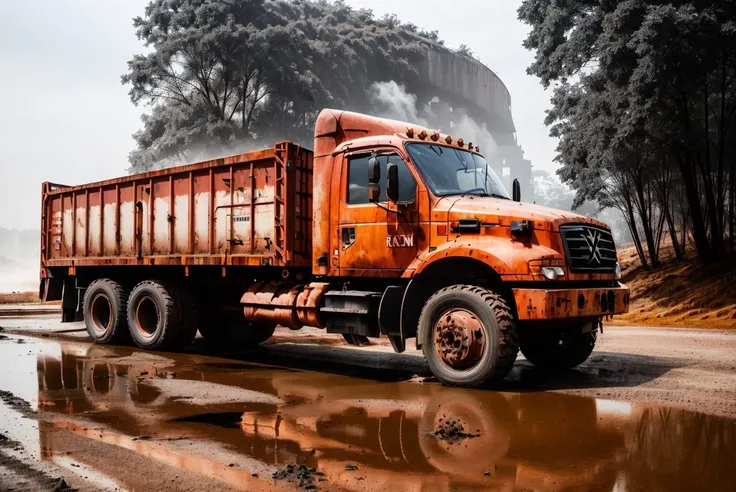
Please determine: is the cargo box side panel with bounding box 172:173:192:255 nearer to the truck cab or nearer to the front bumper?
the truck cab

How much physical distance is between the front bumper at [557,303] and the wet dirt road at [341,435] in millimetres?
864

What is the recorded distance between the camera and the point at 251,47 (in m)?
35.0

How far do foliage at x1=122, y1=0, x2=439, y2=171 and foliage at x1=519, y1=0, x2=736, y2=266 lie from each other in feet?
54.6

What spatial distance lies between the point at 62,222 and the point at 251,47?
23.3m

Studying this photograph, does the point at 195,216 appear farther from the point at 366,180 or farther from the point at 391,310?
the point at 391,310

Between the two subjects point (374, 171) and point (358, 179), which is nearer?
point (374, 171)

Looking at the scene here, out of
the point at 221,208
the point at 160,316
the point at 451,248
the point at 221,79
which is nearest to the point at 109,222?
the point at 160,316

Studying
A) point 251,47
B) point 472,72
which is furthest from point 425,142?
point 472,72

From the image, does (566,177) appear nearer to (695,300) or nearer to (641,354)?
(695,300)

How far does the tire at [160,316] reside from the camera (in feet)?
36.8

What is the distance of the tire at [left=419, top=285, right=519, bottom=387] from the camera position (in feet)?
24.4

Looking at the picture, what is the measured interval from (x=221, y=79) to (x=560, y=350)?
→ 102 feet

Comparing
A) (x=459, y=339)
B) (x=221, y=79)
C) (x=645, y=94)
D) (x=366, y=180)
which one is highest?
(x=221, y=79)

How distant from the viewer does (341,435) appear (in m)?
5.61
